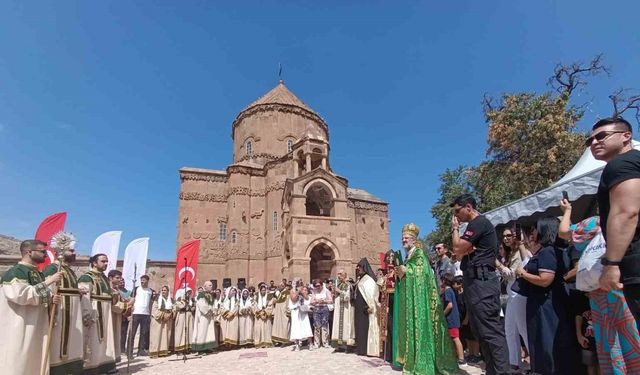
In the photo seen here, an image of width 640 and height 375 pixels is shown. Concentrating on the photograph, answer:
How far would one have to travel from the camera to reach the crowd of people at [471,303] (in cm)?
217

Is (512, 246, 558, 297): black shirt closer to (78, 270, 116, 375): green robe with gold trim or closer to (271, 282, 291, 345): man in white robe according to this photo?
(78, 270, 116, 375): green robe with gold trim

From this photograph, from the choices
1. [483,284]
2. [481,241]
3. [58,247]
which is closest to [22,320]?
[58,247]

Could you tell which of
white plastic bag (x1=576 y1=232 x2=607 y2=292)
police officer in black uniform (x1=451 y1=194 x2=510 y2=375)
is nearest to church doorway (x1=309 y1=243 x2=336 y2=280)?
police officer in black uniform (x1=451 y1=194 x2=510 y2=375)

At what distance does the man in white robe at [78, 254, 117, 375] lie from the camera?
21.0 ft

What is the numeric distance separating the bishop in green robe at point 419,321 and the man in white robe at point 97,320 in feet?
18.0

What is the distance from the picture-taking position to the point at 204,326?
32.4 ft

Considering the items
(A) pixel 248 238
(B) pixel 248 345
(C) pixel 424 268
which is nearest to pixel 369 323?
(C) pixel 424 268

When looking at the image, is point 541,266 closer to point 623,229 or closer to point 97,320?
point 623,229

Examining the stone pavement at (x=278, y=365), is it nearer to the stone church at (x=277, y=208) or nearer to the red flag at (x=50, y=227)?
the red flag at (x=50, y=227)

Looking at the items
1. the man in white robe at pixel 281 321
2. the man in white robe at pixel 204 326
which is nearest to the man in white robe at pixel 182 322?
the man in white robe at pixel 204 326

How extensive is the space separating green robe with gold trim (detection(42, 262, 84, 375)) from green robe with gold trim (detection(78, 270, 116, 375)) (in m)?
0.46

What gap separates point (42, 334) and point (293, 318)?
6.14m

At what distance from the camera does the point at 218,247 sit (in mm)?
25828

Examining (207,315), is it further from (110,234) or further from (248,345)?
(110,234)
